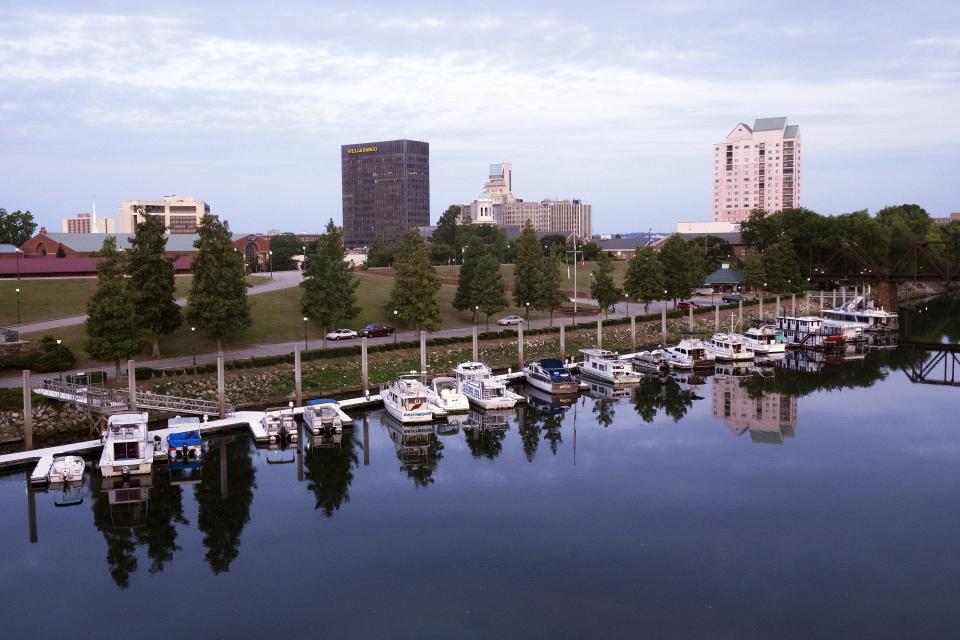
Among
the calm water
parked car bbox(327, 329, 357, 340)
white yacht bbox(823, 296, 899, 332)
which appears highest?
parked car bbox(327, 329, 357, 340)

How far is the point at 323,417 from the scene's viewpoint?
53.8 meters

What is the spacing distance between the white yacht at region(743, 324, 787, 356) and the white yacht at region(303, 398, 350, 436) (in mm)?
49770

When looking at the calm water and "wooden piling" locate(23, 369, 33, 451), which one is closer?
the calm water

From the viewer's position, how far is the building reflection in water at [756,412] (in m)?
55.0

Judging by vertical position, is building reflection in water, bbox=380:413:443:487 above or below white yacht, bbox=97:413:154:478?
below

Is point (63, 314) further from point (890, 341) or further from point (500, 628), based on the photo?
point (890, 341)

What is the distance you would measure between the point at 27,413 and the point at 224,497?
14.3m

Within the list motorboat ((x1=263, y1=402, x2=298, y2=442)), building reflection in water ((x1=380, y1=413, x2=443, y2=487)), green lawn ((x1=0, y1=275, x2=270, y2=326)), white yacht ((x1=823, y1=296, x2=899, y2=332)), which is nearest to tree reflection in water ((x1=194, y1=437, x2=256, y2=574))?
motorboat ((x1=263, y1=402, x2=298, y2=442))

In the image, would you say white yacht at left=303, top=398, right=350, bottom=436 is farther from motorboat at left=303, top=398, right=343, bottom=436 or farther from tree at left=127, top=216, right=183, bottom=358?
tree at left=127, top=216, right=183, bottom=358

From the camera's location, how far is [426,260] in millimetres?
79312

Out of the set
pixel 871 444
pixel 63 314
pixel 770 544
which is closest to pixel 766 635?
pixel 770 544

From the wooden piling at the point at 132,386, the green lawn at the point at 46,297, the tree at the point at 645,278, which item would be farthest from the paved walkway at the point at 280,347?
the green lawn at the point at 46,297

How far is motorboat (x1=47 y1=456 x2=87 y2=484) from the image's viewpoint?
42.4 metres

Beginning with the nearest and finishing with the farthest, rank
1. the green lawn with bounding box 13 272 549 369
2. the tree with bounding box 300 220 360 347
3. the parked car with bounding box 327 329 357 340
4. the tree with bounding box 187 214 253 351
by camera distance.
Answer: the tree with bounding box 187 214 253 351
the green lawn with bounding box 13 272 549 369
the tree with bounding box 300 220 360 347
the parked car with bounding box 327 329 357 340
